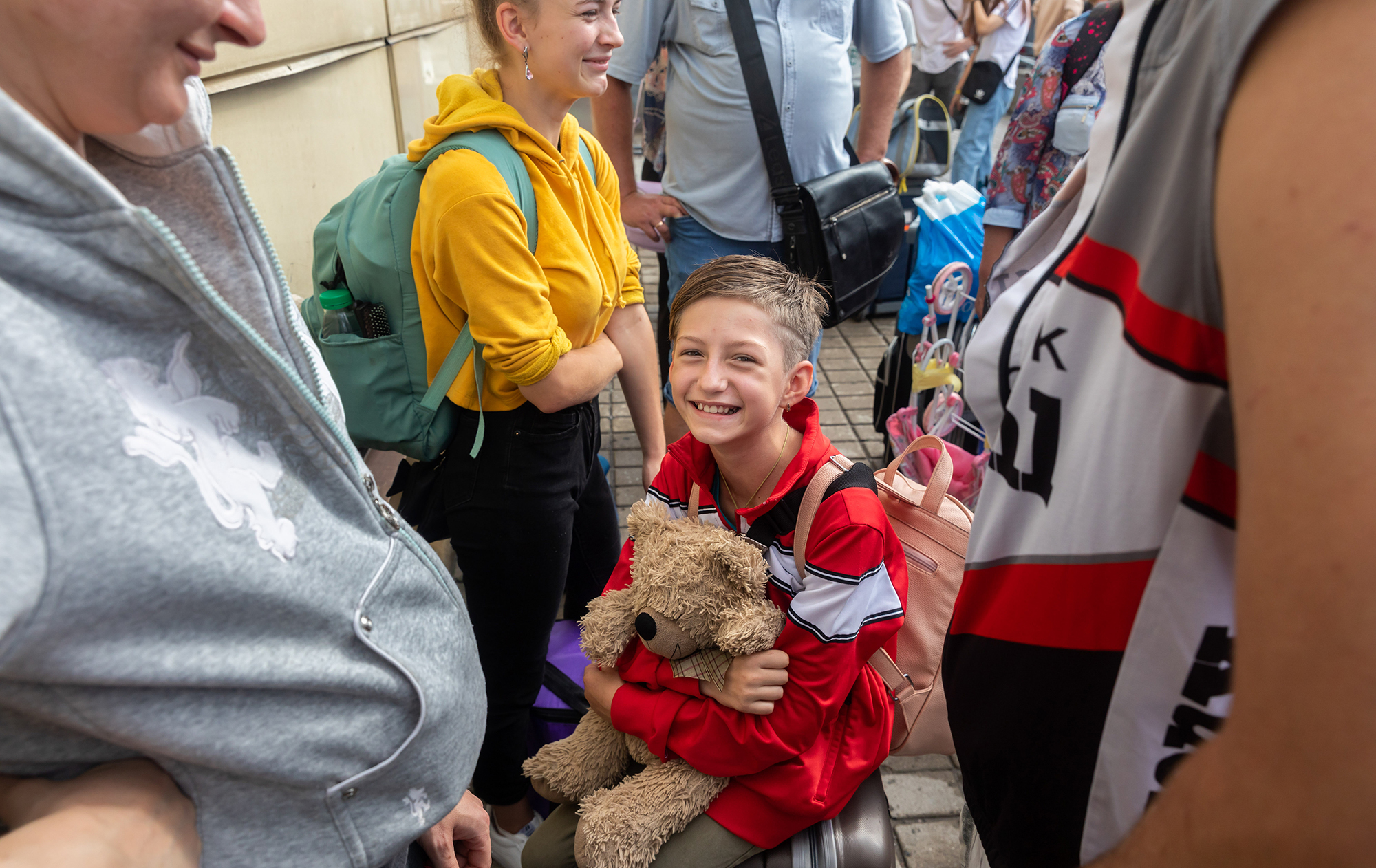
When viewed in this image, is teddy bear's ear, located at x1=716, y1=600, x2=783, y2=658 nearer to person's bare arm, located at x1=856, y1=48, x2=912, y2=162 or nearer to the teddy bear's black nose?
the teddy bear's black nose

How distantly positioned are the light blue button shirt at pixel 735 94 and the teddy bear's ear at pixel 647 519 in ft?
5.83

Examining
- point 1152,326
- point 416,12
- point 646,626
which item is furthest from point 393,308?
point 416,12

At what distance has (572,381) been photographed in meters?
2.03

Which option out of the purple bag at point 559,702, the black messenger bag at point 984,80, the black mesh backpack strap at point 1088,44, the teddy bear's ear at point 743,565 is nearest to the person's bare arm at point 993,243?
the black mesh backpack strap at point 1088,44

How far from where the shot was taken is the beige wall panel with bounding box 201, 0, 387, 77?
2635 millimetres

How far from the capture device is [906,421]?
11.8ft

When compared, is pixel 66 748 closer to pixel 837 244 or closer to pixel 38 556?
pixel 38 556

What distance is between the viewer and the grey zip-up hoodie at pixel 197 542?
586 mm

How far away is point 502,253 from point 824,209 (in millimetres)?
1586

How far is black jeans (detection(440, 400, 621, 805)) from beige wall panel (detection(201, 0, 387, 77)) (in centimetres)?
133

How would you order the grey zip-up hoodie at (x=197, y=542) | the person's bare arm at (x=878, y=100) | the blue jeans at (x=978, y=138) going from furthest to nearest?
the blue jeans at (x=978, y=138) < the person's bare arm at (x=878, y=100) < the grey zip-up hoodie at (x=197, y=542)

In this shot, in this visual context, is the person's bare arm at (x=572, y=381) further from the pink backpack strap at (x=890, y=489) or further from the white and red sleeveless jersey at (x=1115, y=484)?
the white and red sleeveless jersey at (x=1115, y=484)

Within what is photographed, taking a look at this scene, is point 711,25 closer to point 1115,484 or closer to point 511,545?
point 511,545

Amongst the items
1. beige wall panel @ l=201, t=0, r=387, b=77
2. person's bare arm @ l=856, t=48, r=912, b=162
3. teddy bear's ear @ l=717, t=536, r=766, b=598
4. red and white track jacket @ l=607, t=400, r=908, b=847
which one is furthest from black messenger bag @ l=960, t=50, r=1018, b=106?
teddy bear's ear @ l=717, t=536, r=766, b=598
